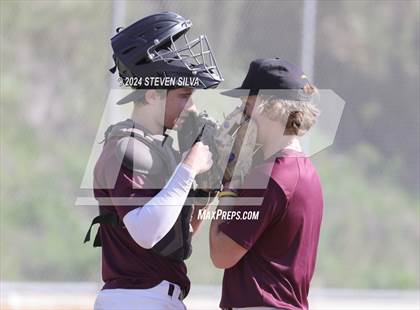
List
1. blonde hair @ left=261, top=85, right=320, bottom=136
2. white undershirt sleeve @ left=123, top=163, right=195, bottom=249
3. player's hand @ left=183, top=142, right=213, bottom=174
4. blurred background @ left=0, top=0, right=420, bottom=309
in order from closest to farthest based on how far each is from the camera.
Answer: white undershirt sleeve @ left=123, top=163, right=195, bottom=249, player's hand @ left=183, top=142, right=213, bottom=174, blonde hair @ left=261, top=85, right=320, bottom=136, blurred background @ left=0, top=0, right=420, bottom=309

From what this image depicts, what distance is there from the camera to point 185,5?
5570 millimetres

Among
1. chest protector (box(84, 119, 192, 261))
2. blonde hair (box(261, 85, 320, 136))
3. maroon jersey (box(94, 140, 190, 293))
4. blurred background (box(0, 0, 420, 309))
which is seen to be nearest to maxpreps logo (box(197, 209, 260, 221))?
chest protector (box(84, 119, 192, 261))

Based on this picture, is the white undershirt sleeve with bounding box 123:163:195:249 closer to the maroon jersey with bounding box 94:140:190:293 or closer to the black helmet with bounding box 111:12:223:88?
the maroon jersey with bounding box 94:140:190:293

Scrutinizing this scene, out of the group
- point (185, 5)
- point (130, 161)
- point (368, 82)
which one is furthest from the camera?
point (368, 82)

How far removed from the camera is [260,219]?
9.19ft

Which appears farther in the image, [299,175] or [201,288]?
[201,288]

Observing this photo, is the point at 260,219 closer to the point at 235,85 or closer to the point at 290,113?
the point at 290,113

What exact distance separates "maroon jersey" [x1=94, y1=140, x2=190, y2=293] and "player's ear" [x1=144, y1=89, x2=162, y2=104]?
0.77ft

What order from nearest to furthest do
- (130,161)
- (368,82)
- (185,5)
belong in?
(130,161), (185,5), (368,82)

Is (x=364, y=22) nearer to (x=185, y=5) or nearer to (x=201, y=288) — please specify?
(x=185, y=5)

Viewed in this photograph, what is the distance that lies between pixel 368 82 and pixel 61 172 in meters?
2.41

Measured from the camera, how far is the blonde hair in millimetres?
2918

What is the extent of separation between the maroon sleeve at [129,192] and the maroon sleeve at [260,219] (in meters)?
0.32

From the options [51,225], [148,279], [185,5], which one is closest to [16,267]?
[51,225]
